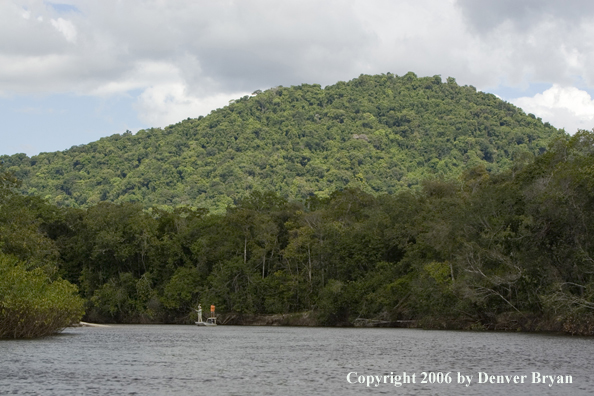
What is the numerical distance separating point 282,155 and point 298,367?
462 ft

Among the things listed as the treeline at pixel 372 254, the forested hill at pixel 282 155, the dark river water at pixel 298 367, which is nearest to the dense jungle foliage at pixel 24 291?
the dark river water at pixel 298 367

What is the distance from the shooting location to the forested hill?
151625 mm

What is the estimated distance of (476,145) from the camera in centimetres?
16588

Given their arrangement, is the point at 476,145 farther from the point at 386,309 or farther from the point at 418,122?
the point at 386,309

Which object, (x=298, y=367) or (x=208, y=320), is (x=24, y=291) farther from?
(x=208, y=320)

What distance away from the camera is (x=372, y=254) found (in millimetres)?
77188

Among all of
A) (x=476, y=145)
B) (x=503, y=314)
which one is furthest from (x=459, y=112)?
(x=503, y=314)

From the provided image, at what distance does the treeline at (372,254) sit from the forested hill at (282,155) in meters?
47.3

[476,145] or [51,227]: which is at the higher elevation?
[476,145]

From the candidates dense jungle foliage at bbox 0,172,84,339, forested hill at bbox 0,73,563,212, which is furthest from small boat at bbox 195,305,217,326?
forested hill at bbox 0,73,563,212

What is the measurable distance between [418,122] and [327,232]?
11266 centimetres

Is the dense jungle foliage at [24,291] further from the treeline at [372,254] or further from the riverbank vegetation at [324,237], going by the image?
the treeline at [372,254]

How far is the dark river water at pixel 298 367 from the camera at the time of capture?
24.4 meters

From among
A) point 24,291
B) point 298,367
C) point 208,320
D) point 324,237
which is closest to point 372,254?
point 324,237
